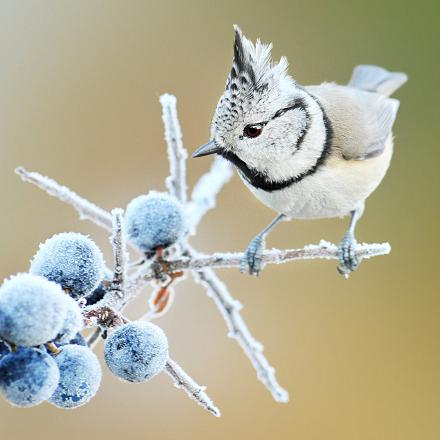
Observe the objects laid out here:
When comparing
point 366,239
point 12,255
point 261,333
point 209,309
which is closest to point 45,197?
point 12,255

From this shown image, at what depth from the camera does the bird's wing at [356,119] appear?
1395mm

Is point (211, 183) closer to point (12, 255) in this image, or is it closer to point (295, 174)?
point (295, 174)

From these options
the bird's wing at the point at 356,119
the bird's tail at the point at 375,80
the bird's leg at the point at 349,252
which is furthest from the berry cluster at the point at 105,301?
the bird's tail at the point at 375,80

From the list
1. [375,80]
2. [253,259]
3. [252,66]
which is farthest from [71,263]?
[375,80]

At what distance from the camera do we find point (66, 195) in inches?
33.4

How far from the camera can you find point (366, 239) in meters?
2.36

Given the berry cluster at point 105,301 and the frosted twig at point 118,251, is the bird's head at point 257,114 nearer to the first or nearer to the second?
the berry cluster at point 105,301

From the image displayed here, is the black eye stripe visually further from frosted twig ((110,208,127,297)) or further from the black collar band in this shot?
frosted twig ((110,208,127,297))

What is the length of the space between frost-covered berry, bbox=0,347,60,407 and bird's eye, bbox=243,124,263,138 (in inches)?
28.7

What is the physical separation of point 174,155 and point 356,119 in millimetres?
696

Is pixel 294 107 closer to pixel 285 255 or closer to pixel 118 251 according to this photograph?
pixel 285 255

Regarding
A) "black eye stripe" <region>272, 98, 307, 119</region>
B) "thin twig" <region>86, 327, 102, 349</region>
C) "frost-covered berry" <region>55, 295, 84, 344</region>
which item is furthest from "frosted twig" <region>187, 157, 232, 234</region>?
"frost-covered berry" <region>55, 295, 84, 344</region>

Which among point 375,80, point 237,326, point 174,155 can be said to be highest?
point 375,80

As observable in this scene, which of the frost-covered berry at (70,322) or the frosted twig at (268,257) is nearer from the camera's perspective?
the frost-covered berry at (70,322)
